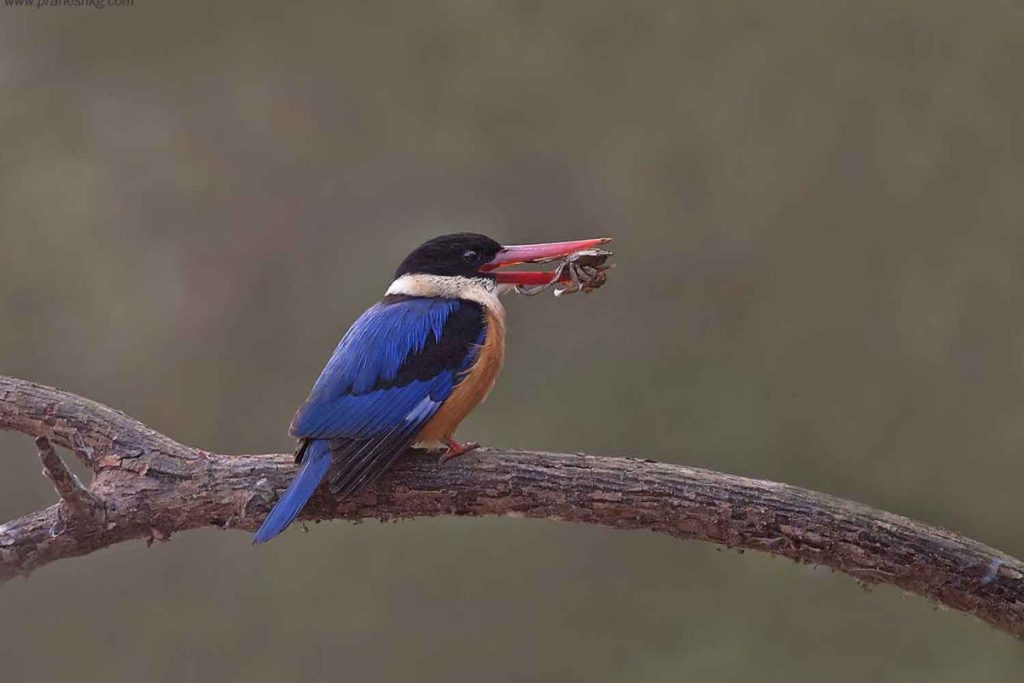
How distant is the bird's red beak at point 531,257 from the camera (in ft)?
10.3

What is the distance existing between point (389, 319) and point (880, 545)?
4.40ft

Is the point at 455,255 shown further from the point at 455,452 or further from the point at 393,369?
the point at 455,452

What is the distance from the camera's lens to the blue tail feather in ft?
7.93

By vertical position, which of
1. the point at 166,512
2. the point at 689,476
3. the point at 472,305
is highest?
the point at 472,305

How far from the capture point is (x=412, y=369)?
281 cm

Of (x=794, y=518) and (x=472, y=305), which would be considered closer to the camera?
(x=794, y=518)

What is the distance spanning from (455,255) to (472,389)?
1.66 ft

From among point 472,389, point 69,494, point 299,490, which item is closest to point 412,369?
point 472,389

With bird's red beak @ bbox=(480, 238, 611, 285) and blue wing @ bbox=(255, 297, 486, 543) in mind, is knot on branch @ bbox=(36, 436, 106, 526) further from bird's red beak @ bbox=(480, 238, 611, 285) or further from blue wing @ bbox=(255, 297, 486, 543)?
bird's red beak @ bbox=(480, 238, 611, 285)

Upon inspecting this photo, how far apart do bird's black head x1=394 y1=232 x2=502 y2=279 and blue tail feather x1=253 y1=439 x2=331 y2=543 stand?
0.79 m

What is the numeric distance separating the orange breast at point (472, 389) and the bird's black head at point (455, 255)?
234mm

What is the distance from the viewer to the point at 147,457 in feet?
8.87

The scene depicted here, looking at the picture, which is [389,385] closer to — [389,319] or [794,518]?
[389,319]

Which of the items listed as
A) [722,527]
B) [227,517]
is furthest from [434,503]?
[722,527]
